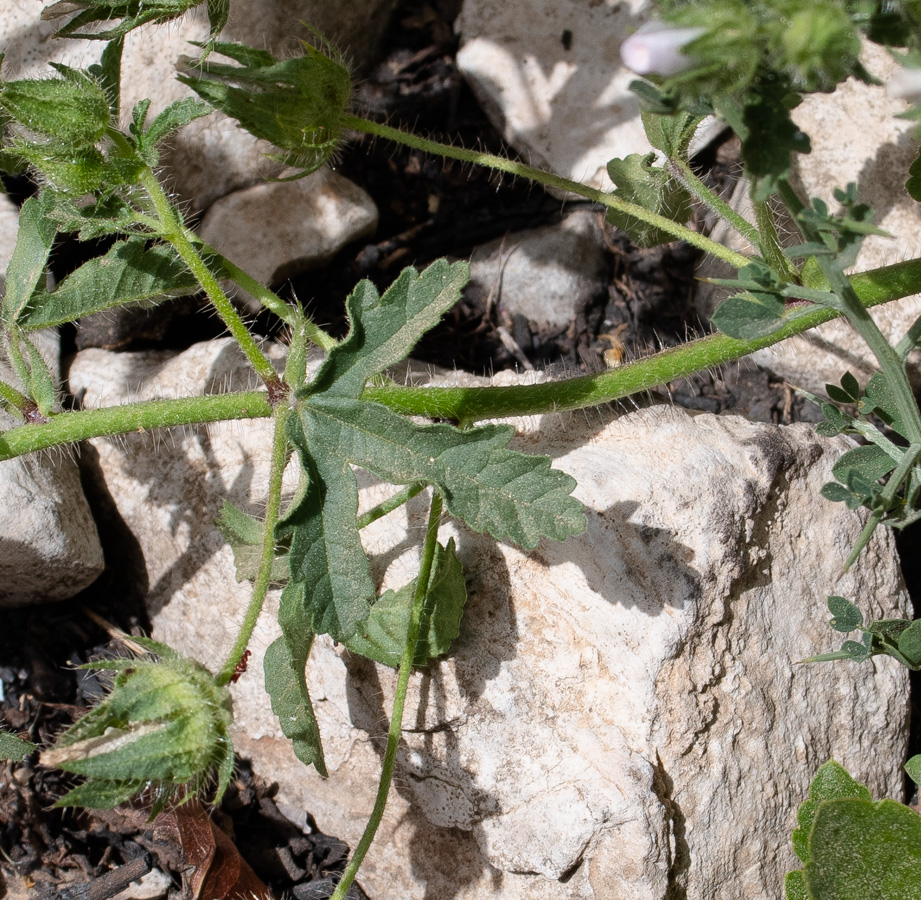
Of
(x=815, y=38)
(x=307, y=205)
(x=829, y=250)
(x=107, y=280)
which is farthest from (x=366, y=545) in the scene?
(x=815, y=38)

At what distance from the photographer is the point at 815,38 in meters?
1.29

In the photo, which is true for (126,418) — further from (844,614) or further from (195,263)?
(844,614)

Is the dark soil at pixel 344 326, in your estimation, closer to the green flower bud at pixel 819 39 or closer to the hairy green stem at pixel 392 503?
the hairy green stem at pixel 392 503

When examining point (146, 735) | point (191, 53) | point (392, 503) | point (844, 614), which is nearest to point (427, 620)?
point (392, 503)

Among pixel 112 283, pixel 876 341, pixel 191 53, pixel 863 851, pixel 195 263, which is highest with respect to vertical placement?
pixel 191 53

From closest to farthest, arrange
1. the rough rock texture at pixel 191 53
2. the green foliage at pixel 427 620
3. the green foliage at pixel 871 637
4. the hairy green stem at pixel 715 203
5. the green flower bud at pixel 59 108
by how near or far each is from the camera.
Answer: the green flower bud at pixel 59 108 < the green foliage at pixel 871 637 < the green foliage at pixel 427 620 < the hairy green stem at pixel 715 203 < the rough rock texture at pixel 191 53

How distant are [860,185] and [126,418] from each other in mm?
2391

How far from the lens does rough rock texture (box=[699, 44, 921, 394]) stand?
2963 millimetres

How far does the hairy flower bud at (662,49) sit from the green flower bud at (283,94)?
103 cm

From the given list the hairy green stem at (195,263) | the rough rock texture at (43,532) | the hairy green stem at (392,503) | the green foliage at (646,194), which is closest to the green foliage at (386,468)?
the hairy green stem at (195,263)

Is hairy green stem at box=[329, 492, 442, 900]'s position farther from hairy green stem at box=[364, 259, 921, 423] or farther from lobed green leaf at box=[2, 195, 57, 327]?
lobed green leaf at box=[2, 195, 57, 327]

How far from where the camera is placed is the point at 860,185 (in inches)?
119

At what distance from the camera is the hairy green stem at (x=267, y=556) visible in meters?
1.91

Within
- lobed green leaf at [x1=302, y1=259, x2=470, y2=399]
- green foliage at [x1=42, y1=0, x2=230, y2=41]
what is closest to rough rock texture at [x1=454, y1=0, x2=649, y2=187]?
green foliage at [x1=42, y1=0, x2=230, y2=41]
